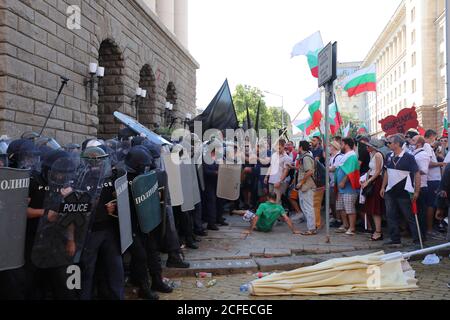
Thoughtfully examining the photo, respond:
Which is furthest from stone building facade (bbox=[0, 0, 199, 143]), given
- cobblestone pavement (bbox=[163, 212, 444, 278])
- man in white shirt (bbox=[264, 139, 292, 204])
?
man in white shirt (bbox=[264, 139, 292, 204])

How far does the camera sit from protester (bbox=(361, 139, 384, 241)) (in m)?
7.68

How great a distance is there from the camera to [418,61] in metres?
52.7

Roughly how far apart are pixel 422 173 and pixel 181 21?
20.9 m

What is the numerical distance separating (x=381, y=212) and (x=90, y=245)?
6017mm

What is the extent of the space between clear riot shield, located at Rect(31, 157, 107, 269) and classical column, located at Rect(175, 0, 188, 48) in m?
23.0

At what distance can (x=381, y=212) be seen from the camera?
330 inches

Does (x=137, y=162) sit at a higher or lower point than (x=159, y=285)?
higher

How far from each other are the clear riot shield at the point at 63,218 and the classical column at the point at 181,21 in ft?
75.5

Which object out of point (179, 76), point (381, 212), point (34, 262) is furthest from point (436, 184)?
point (179, 76)

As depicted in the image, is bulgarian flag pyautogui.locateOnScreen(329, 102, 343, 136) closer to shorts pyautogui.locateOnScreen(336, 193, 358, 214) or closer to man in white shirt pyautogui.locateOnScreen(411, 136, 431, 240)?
A: shorts pyautogui.locateOnScreen(336, 193, 358, 214)

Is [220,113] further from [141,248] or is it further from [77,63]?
[141,248]

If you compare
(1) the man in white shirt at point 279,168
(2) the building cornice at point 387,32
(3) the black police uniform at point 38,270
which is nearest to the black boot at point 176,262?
(3) the black police uniform at point 38,270

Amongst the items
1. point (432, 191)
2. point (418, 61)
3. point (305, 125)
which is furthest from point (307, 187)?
point (418, 61)

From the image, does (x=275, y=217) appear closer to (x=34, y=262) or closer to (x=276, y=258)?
(x=276, y=258)
